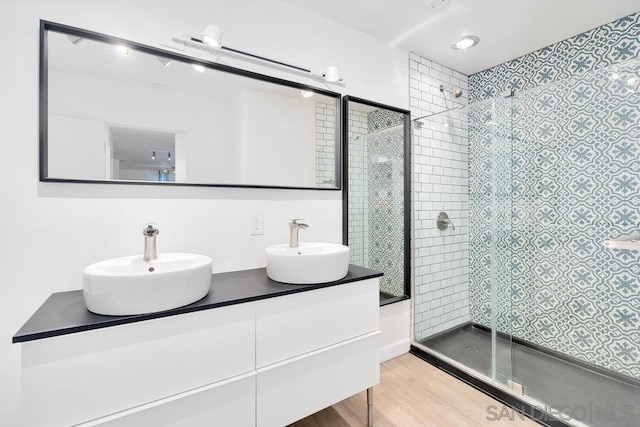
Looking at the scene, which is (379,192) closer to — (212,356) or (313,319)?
(313,319)

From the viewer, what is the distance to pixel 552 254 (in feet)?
7.39

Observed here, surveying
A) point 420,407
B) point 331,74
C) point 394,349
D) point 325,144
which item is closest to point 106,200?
point 325,144

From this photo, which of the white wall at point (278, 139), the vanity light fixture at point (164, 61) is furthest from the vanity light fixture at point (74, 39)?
the white wall at point (278, 139)

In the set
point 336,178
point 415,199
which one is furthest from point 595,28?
point 336,178

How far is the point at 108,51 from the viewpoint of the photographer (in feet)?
4.45

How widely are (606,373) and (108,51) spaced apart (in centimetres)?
349

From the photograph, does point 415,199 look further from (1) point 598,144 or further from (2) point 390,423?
(2) point 390,423

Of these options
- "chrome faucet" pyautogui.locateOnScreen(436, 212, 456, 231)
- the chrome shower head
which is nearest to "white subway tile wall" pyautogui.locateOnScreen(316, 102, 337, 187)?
"chrome faucet" pyautogui.locateOnScreen(436, 212, 456, 231)

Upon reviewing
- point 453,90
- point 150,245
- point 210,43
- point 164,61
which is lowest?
point 150,245

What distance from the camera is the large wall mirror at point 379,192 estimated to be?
2.13 meters

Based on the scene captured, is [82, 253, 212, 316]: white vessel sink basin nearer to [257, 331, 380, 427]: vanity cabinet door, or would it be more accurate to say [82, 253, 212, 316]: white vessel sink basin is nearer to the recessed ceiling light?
[257, 331, 380, 427]: vanity cabinet door

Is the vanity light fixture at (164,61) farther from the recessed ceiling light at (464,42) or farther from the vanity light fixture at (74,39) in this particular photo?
the recessed ceiling light at (464,42)

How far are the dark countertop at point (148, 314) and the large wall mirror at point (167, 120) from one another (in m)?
0.51

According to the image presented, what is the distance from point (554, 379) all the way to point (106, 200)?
115 inches
